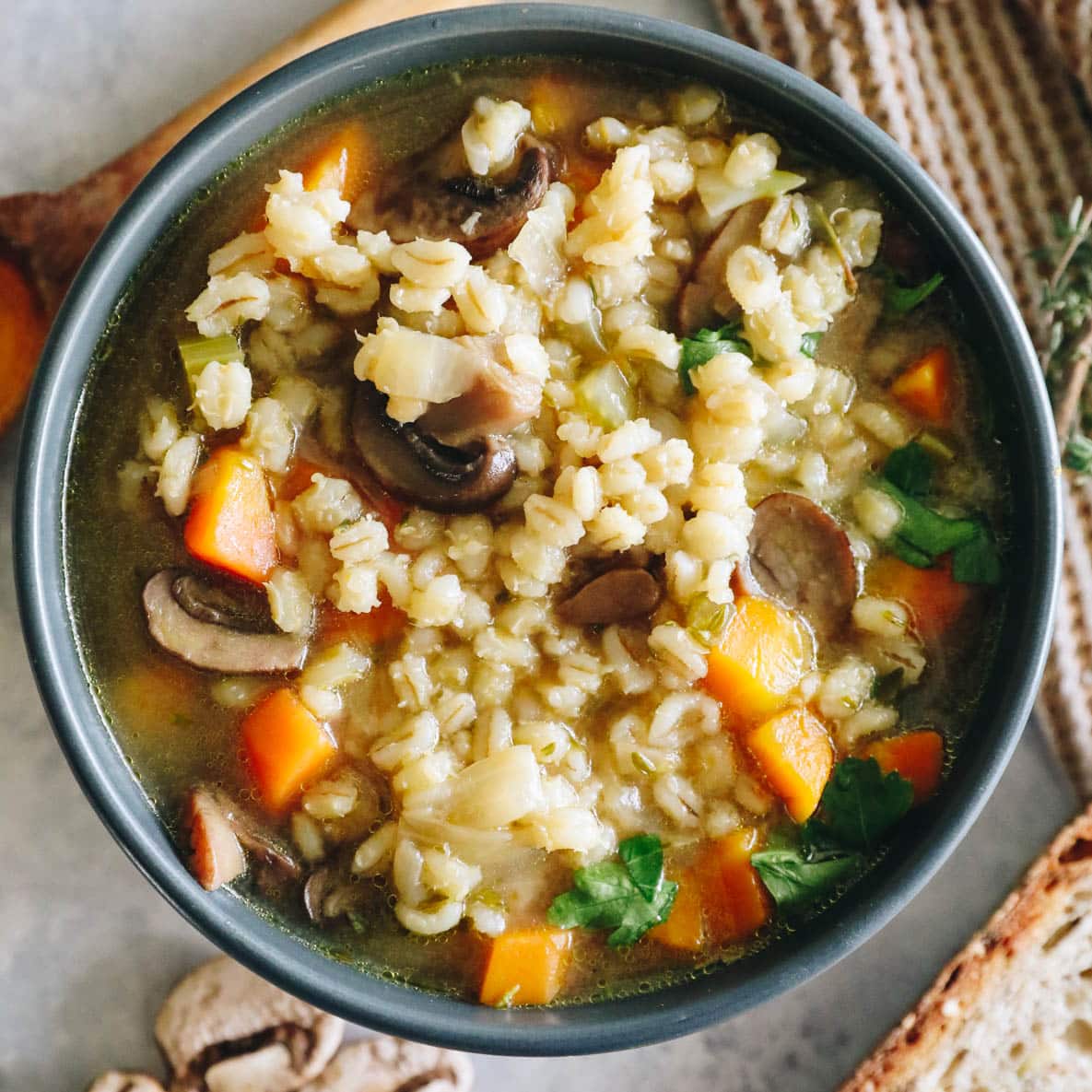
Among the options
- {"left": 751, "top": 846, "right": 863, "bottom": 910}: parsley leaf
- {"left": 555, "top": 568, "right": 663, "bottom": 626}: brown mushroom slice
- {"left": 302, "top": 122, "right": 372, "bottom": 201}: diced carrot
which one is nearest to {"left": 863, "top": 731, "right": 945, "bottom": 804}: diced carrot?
{"left": 751, "top": 846, "right": 863, "bottom": 910}: parsley leaf

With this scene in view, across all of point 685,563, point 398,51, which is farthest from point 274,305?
point 685,563

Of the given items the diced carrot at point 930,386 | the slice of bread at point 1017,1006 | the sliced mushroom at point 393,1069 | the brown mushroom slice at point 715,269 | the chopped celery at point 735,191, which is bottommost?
the slice of bread at point 1017,1006

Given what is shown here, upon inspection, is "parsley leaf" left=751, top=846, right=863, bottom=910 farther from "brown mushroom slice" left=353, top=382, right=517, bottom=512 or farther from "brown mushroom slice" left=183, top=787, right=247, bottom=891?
"brown mushroom slice" left=183, top=787, right=247, bottom=891

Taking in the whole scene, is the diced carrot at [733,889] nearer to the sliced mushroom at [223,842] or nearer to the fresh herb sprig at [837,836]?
the fresh herb sprig at [837,836]

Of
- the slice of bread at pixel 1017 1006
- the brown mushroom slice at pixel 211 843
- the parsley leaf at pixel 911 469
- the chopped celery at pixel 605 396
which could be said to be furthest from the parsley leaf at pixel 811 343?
the brown mushroom slice at pixel 211 843

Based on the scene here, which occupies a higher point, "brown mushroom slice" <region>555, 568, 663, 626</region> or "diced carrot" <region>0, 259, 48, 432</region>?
"diced carrot" <region>0, 259, 48, 432</region>

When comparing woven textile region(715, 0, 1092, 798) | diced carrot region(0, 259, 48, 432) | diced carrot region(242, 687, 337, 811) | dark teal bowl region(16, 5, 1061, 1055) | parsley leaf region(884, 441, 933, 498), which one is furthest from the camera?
woven textile region(715, 0, 1092, 798)

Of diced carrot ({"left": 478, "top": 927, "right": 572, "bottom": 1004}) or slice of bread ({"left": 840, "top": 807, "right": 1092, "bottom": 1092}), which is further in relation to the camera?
slice of bread ({"left": 840, "top": 807, "right": 1092, "bottom": 1092})
